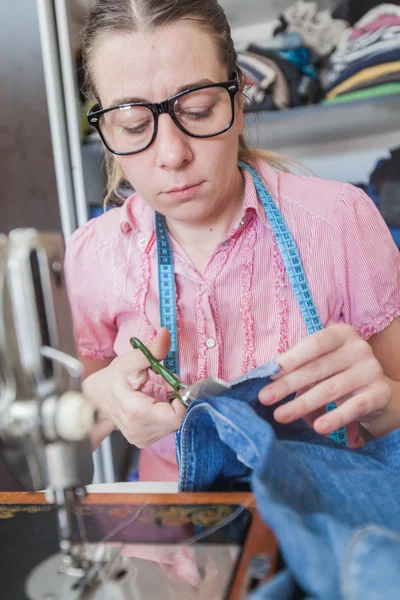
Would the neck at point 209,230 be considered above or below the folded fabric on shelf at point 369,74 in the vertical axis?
below

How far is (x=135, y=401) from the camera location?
1.87 feet

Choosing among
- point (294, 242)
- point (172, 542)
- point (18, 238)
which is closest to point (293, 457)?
point (172, 542)

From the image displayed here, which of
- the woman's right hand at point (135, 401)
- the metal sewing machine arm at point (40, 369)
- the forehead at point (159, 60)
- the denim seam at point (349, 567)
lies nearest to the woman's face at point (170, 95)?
the forehead at point (159, 60)


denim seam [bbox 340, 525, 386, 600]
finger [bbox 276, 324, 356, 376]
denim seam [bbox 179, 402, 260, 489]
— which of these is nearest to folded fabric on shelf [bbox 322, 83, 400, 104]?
finger [bbox 276, 324, 356, 376]

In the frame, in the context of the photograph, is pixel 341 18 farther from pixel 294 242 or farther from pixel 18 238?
pixel 18 238

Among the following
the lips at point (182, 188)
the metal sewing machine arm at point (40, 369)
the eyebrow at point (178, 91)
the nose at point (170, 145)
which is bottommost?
the metal sewing machine arm at point (40, 369)

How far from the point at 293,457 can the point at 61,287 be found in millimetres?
199

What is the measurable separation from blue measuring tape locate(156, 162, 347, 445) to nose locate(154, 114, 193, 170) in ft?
0.52

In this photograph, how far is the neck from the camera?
2.44ft

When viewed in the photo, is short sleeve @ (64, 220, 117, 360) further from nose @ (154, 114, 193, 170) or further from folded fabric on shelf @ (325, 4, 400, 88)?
folded fabric on shelf @ (325, 4, 400, 88)

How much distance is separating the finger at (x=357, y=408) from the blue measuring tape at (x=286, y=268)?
17cm

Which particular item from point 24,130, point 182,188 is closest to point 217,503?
point 182,188

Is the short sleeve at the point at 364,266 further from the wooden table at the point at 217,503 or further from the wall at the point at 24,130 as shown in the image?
the wall at the point at 24,130

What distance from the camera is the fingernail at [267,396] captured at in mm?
478
